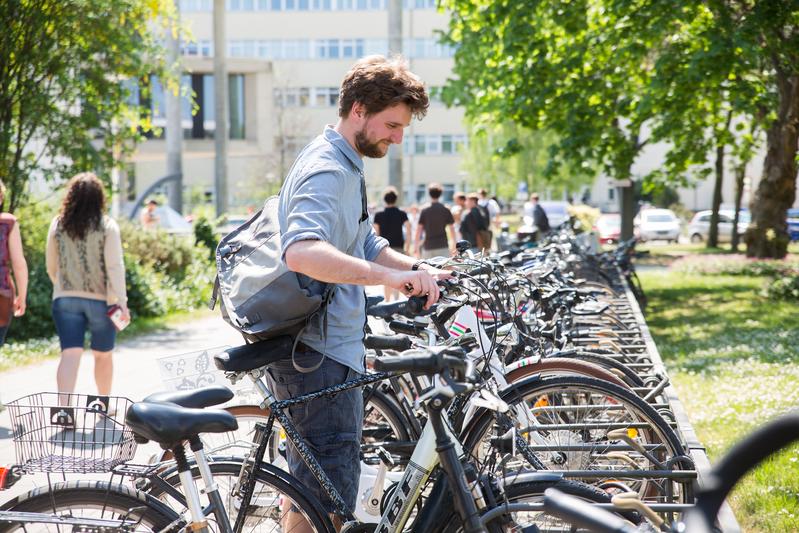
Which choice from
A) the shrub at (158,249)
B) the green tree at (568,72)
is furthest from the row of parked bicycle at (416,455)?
the shrub at (158,249)

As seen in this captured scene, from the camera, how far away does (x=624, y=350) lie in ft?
24.6

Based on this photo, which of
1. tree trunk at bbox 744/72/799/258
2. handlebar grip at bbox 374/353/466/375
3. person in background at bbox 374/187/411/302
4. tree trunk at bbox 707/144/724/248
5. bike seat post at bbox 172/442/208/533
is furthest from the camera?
tree trunk at bbox 707/144/724/248

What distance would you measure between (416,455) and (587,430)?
4.68 ft

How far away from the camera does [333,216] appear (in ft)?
10.8

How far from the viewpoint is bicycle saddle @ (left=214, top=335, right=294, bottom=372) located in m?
3.41

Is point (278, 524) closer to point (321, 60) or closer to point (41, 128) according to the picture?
point (41, 128)

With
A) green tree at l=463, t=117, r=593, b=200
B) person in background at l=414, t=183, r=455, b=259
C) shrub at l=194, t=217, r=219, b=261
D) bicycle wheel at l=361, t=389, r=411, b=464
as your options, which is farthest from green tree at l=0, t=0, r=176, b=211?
green tree at l=463, t=117, r=593, b=200

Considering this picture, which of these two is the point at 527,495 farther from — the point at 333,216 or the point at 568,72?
the point at 568,72

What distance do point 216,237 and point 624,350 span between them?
14919 mm

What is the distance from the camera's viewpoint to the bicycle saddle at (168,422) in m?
2.86

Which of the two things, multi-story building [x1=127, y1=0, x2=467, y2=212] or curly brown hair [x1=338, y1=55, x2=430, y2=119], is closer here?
curly brown hair [x1=338, y1=55, x2=430, y2=119]

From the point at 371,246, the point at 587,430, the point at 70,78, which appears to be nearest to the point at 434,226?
the point at 70,78

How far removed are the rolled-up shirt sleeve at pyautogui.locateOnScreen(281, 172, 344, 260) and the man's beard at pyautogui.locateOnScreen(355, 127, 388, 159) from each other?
187 mm

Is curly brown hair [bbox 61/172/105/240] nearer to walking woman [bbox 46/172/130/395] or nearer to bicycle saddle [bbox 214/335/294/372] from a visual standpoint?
walking woman [bbox 46/172/130/395]
